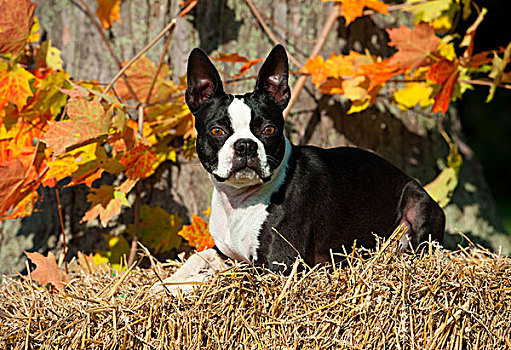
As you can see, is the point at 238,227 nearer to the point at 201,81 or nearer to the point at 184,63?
the point at 201,81

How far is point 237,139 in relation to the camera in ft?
7.94

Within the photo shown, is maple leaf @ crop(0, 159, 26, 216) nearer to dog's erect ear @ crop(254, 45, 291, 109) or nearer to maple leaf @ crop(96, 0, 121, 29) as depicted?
maple leaf @ crop(96, 0, 121, 29)

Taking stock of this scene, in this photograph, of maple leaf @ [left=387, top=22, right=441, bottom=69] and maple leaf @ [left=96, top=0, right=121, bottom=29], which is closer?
maple leaf @ [left=387, top=22, right=441, bottom=69]

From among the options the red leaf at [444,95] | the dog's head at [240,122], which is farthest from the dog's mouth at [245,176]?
the red leaf at [444,95]

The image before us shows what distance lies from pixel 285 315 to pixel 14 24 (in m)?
2.02

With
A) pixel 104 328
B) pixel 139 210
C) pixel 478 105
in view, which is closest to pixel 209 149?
pixel 104 328

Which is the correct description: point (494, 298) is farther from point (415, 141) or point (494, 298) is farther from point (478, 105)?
point (478, 105)

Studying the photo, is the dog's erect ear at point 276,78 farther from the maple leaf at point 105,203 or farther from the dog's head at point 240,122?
the maple leaf at point 105,203

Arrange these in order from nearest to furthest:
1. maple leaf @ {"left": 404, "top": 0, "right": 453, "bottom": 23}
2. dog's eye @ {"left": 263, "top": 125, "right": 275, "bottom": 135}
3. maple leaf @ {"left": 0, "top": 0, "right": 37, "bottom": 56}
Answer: dog's eye @ {"left": 263, "top": 125, "right": 275, "bottom": 135} < maple leaf @ {"left": 0, "top": 0, "right": 37, "bottom": 56} < maple leaf @ {"left": 404, "top": 0, "right": 453, "bottom": 23}

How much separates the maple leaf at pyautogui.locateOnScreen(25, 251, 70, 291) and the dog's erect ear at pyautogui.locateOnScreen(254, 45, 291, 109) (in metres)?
1.34

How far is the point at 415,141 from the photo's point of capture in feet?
13.2

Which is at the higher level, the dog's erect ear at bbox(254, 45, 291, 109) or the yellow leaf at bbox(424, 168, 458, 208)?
the dog's erect ear at bbox(254, 45, 291, 109)

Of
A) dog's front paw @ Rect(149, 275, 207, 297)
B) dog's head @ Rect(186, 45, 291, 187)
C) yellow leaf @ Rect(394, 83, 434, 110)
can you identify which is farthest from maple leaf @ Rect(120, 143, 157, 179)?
yellow leaf @ Rect(394, 83, 434, 110)

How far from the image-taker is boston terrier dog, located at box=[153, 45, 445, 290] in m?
2.48
